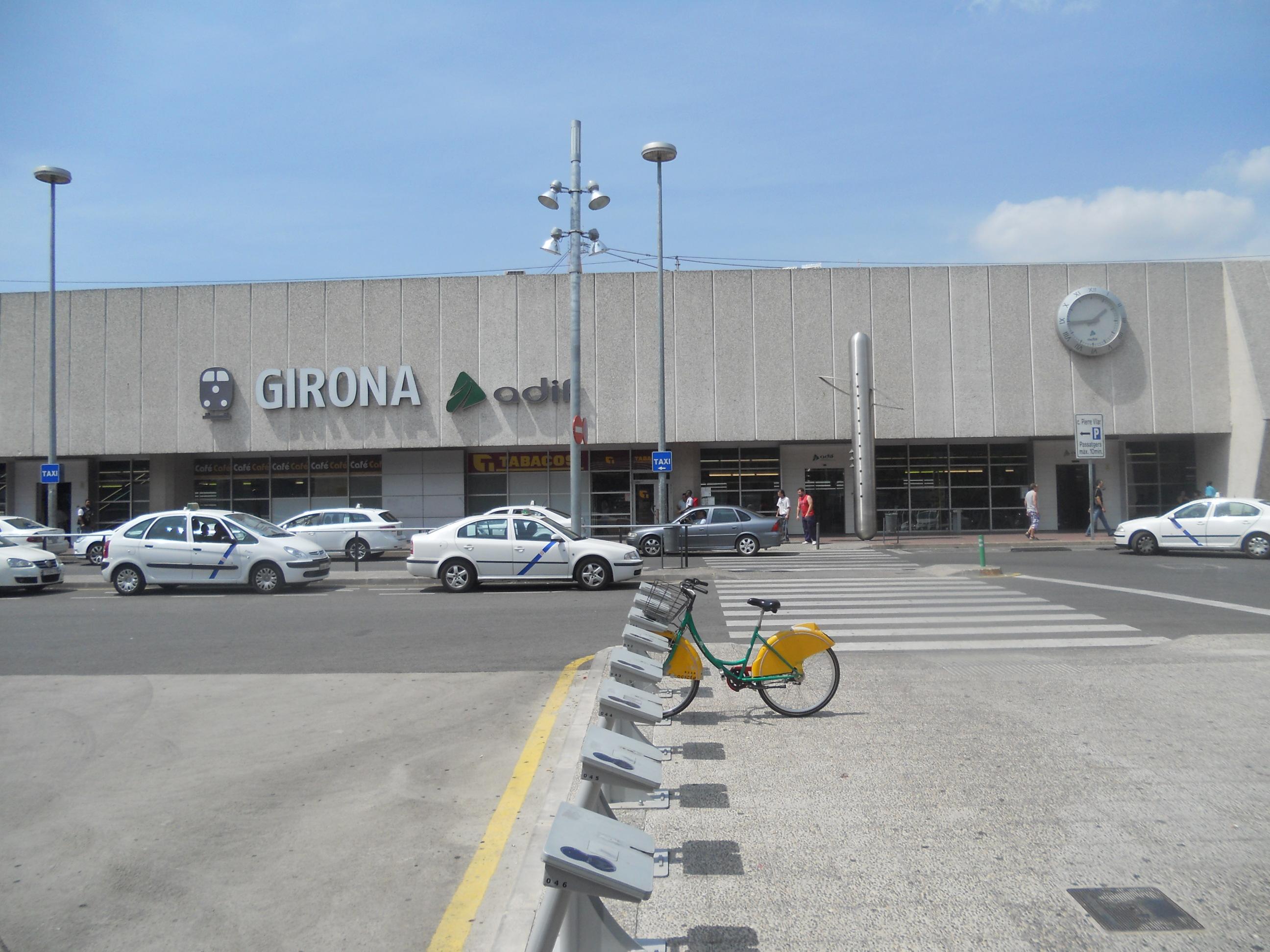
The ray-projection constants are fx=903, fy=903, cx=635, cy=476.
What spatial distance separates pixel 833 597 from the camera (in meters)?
15.0

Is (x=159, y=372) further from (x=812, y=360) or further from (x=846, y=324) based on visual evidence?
(x=846, y=324)

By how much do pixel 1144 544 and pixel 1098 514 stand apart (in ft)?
28.3

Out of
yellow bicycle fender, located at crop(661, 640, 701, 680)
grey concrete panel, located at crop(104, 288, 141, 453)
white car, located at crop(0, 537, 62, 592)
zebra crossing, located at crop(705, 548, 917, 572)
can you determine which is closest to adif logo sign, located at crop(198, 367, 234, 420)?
grey concrete panel, located at crop(104, 288, 141, 453)

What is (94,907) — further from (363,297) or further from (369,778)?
(363,297)

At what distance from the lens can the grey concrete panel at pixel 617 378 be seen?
3234 centimetres

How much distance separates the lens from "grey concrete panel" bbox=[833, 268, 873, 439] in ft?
106

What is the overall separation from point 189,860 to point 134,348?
33608mm

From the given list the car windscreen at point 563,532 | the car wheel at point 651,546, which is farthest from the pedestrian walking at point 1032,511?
the car windscreen at point 563,532

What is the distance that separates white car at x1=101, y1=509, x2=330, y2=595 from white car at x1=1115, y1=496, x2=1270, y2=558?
20.5 m

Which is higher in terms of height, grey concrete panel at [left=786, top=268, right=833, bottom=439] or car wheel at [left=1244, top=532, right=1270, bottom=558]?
grey concrete panel at [left=786, top=268, right=833, bottom=439]

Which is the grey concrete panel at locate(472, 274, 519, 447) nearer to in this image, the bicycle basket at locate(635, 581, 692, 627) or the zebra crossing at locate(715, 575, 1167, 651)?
the zebra crossing at locate(715, 575, 1167, 651)

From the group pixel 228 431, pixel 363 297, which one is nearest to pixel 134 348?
pixel 228 431

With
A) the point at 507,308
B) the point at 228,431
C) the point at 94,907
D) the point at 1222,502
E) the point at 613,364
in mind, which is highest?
the point at 507,308

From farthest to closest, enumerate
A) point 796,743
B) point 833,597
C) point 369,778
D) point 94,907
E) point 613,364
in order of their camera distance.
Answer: point 613,364 < point 833,597 < point 796,743 < point 369,778 < point 94,907
